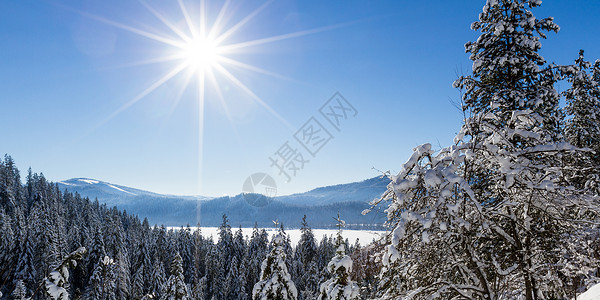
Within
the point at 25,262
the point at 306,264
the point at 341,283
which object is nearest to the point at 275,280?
the point at 341,283

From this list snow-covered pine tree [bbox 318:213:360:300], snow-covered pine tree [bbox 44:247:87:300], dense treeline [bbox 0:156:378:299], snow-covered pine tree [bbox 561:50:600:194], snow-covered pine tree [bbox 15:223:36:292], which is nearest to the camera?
snow-covered pine tree [bbox 44:247:87:300]

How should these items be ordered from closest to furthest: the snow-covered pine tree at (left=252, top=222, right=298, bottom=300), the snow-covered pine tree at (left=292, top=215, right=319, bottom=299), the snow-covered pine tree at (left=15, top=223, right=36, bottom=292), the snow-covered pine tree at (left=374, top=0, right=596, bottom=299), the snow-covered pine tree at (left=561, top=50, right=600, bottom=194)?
the snow-covered pine tree at (left=374, top=0, right=596, bottom=299), the snow-covered pine tree at (left=252, top=222, right=298, bottom=300), the snow-covered pine tree at (left=561, top=50, right=600, bottom=194), the snow-covered pine tree at (left=15, top=223, right=36, bottom=292), the snow-covered pine tree at (left=292, top=215, right=319, bottom=299)

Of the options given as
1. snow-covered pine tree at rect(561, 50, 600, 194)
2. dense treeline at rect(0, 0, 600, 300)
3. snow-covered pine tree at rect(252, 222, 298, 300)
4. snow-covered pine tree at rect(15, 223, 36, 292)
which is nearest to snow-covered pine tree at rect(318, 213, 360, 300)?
dense treeline at rect(0, 0, 600, 300)

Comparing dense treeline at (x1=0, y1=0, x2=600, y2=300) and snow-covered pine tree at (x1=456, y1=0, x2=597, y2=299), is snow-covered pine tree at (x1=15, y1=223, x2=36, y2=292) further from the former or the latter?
snow-covered pine tree at (x1=456, y1=0, x2=597, y2=299)

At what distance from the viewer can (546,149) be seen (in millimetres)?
4520

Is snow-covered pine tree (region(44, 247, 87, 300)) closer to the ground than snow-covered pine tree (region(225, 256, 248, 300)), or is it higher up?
higher up

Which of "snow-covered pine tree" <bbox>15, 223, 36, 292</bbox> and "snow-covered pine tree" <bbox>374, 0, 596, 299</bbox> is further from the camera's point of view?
"snow-covered pine tree" <bbox>15, 223, 36, 292</bbox>

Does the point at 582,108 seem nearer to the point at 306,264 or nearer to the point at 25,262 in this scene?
the point at 306,264

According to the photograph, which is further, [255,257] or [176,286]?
[255,257]

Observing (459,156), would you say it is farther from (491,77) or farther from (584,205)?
(491,77)

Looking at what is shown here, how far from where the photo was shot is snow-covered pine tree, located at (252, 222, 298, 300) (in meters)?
11.5

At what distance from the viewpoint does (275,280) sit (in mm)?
11656

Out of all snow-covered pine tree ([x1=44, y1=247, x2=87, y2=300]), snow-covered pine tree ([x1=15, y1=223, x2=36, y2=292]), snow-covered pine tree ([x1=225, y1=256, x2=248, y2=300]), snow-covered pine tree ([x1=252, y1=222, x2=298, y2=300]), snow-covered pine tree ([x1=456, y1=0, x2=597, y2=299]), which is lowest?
snow-covered pine tree ([x1=225, y1=256, x2=248, y2=300])

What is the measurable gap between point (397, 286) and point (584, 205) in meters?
2.95
